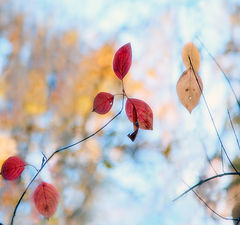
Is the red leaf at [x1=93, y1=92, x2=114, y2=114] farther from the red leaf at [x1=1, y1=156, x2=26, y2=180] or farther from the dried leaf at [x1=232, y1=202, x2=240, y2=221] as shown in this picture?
the dried leaf at [x1=232, y1=202, x2=240, y2=221]

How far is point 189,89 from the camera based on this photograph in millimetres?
364

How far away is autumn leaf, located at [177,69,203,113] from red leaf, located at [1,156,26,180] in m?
0.22

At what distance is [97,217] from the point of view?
1.32 m

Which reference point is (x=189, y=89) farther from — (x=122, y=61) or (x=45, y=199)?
(x=45, y=199)

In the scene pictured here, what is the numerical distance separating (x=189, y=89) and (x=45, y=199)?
23cm

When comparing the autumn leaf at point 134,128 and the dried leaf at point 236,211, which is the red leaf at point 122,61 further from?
the dried leaf at point 236,211

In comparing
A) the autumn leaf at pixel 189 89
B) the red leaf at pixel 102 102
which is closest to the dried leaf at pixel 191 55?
the autumn leaf at pixel 189 89

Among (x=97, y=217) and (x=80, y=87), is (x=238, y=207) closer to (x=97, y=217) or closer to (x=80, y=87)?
(x=97, y=217)

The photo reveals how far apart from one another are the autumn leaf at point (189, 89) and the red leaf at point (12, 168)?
216mm

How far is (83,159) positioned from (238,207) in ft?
4.02

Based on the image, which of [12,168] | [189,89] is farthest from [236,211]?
[12,168]

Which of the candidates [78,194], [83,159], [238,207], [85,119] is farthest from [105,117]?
[238,207]

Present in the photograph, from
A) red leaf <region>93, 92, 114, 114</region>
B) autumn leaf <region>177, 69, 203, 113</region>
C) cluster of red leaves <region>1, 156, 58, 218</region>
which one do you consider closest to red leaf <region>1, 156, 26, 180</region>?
cluster of red leaves <region>1, 156, 58, 218</region>

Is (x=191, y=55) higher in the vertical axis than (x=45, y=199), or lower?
higher
